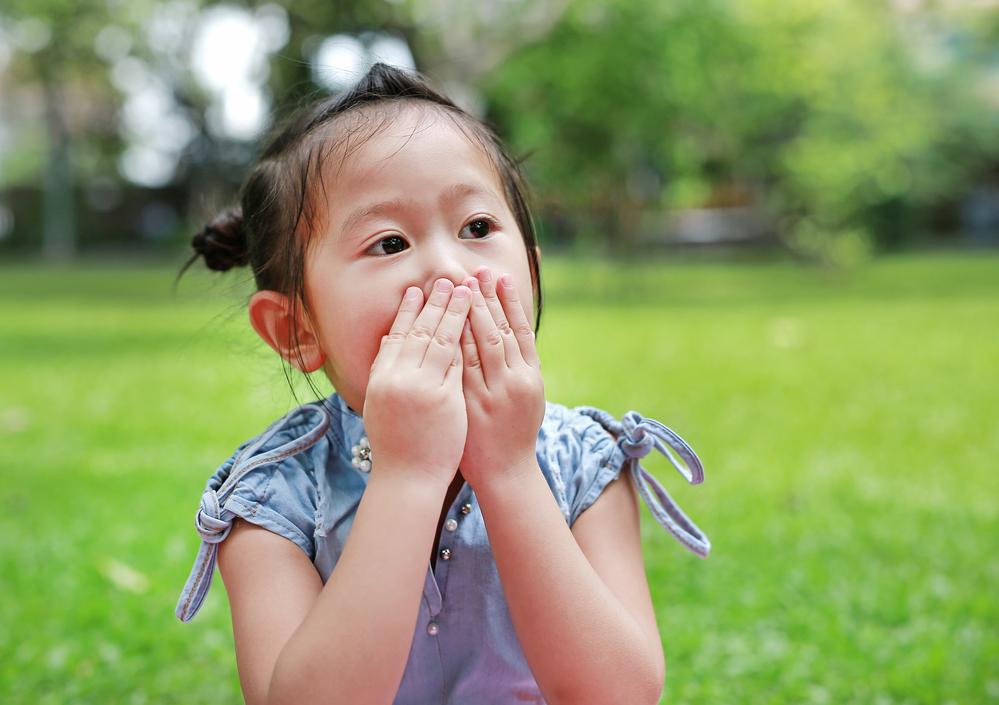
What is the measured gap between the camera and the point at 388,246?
1.61m

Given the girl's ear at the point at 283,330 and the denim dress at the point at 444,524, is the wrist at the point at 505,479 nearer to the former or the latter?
the denim dress at the point at 444,524

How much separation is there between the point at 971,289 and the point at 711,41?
4.95 m

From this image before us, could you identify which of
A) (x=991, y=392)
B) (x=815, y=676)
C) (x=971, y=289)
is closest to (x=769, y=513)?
(x=815, y=676)

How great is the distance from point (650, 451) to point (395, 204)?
1.88 ft

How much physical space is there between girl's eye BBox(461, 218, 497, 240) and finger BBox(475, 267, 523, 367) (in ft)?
0.33

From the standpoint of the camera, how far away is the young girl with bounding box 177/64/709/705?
142cm

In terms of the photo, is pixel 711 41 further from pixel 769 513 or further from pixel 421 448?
pixel 421 448

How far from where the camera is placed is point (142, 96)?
2892 cm

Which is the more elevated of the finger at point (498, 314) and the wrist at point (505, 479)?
the finger at point (498, 314)

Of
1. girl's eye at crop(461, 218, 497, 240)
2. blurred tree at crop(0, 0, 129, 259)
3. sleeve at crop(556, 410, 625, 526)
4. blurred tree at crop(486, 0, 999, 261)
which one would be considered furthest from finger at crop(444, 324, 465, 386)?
blurred tree at crop(0, 0, 129, 259)

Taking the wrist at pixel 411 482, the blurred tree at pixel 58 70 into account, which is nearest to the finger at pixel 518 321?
the wrist at pixel 411 482

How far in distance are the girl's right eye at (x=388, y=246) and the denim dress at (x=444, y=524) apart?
0.29m

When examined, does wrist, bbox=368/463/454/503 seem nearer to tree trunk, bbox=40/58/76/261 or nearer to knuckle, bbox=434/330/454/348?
knuckle, bbox=434/330/454/348

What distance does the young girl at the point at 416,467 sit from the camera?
1.42 m
